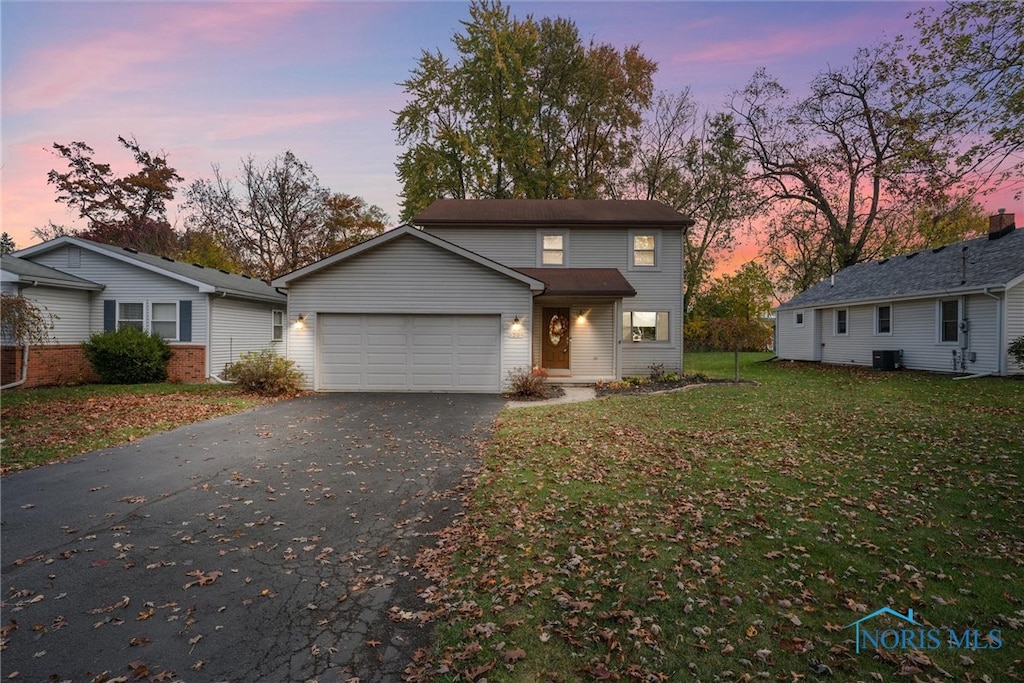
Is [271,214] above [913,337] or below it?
above

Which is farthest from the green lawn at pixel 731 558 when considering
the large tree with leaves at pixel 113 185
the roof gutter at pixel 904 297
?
the large tree with leaves at pixel 113 185

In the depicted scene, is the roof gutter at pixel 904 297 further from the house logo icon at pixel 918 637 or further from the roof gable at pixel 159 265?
the roof gable at pixel 159 265

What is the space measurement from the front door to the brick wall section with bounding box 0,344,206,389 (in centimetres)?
1216

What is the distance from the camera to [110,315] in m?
16.5

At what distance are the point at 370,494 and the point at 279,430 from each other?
14.8 ft

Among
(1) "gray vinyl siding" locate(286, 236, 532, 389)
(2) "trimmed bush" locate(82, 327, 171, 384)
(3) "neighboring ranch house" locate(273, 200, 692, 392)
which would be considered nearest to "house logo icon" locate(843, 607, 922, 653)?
(3) "neighboring ranch house" locate(273, 200, 692, 392)

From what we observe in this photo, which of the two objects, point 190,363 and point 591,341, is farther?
point 591,341

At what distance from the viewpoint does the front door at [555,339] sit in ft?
56.7

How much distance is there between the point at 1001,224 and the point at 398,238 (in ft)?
76.6

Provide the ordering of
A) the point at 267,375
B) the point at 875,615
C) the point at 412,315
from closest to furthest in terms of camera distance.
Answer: the point at 875,615, the point at 267,375, the point at 412,315

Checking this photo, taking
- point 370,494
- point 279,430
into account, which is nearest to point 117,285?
point 279,430

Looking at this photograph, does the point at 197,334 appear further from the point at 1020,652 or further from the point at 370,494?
the point at 1020,652

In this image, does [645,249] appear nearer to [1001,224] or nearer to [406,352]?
[406,352]

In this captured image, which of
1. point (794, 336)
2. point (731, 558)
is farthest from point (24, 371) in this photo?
point (794, 336)
